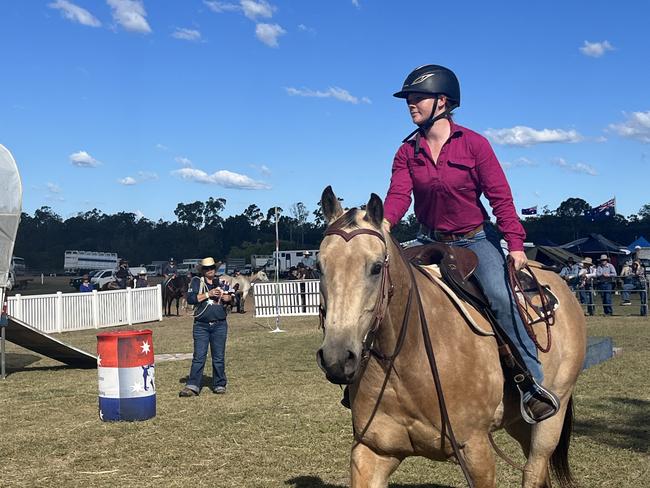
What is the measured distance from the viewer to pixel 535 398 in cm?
438

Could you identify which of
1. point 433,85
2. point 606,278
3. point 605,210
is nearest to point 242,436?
point 433,85

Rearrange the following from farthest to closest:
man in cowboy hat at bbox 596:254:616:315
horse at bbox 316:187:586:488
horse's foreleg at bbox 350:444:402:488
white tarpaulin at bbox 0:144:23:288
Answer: man in cowboy hat at bbox 596:254:616:315, white tarpaulin at bbox 0:144:23:288, horse's foreleg at bbox 350:444:402:488, horse at bbox 316:187:586:488

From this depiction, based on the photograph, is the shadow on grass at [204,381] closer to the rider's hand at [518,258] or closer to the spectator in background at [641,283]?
the rider's hand at [518,258]

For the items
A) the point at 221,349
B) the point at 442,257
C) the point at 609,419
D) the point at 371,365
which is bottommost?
the point at 609,419

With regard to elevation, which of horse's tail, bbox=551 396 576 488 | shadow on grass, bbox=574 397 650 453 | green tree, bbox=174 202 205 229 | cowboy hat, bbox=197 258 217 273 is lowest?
shadow on grass, bbox=574 397 650 453

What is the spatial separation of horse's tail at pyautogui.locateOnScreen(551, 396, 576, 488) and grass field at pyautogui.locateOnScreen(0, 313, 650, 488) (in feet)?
2.33

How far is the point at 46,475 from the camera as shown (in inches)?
266

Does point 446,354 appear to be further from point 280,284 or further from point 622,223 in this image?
point 622,223

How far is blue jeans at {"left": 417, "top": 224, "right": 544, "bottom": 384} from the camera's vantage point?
14.0 feet

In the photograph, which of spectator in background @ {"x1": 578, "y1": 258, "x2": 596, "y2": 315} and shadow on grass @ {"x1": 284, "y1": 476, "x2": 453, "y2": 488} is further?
spectator in background @ {"x1": 578, "y1": 258, "x2": 596, "y2": 315}

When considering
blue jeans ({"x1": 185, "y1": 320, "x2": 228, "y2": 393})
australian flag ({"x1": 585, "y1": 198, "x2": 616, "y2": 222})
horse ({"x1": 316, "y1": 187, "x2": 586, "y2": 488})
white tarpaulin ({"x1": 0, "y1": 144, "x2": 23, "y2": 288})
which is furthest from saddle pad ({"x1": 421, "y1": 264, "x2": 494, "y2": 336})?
australian flag ({"x1": 585, "y1": 198, "x2": 616, "y2": 222})

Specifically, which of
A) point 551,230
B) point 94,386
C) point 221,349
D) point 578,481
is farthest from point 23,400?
point 551,230

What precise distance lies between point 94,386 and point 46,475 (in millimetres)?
5733

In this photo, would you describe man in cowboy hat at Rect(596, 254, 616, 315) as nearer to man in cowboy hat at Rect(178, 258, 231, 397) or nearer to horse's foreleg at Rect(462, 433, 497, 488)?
man in cowboy hat at Rect(178, 258, 231, 397)
